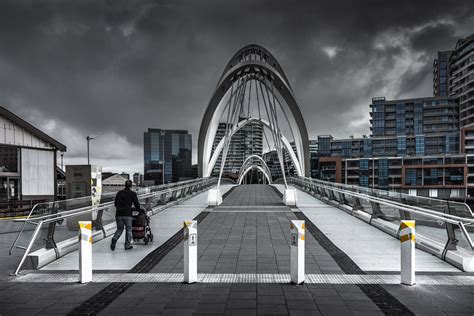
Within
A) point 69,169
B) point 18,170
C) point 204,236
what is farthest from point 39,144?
point 204,236

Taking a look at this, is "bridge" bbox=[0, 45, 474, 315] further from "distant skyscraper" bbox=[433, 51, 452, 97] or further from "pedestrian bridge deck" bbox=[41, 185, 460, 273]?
"distant skyscraper" bbox=[433, 51, 452, 97]

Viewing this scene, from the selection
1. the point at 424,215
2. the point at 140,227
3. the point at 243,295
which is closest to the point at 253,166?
the point at 140,227

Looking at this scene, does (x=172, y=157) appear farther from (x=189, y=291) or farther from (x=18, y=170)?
(x=189, y=291)

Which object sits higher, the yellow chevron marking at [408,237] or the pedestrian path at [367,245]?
the yellow chevron marking at [408,237]

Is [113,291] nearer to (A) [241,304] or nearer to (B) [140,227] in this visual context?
(A) [241,304]

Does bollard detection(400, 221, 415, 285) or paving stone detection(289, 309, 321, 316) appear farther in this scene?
bollard detection(400, 221, 415, 285)

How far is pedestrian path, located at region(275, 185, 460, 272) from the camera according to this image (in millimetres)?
6008

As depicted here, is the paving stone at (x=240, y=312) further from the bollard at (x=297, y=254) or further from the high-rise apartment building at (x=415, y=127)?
the high-rise apartment building at (x=415, y=127)

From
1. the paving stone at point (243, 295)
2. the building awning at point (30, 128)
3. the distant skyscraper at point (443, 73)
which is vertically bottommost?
the paving stone at point (243, 295)

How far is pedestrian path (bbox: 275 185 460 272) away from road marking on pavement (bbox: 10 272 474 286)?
0.48m

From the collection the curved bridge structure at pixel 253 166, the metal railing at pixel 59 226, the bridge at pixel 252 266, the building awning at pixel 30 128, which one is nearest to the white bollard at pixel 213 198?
the bridge at pixel 252 266

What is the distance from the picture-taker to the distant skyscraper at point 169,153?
16250 cm

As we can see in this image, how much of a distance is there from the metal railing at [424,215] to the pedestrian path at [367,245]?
12.9 inches

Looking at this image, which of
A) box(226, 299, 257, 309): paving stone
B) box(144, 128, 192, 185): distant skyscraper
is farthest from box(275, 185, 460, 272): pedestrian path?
box(144, 128, 192, 185): distant skyscraper
